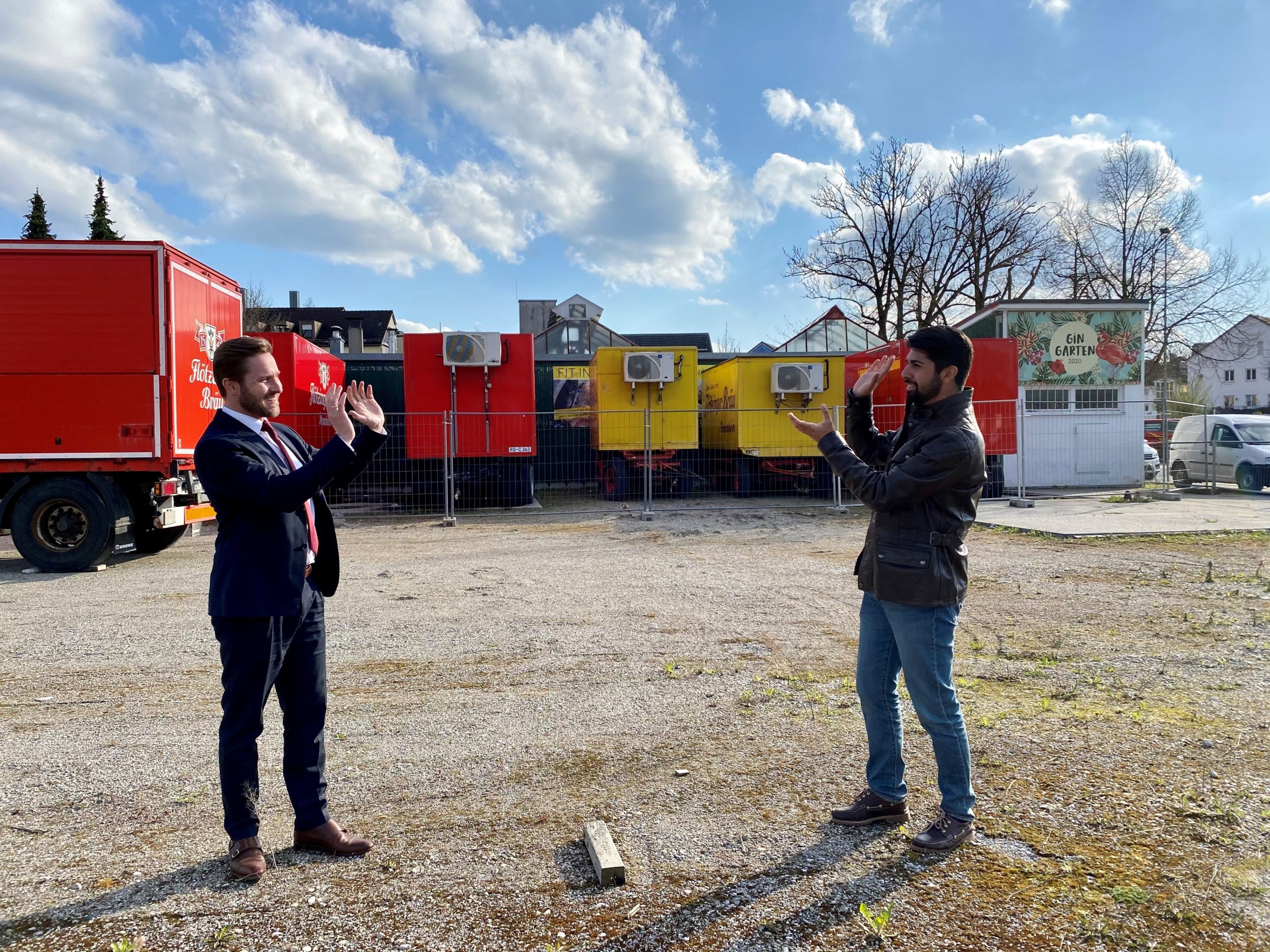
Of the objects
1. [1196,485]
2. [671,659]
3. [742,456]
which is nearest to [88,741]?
[671,659]

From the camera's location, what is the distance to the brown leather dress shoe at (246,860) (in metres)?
2.71

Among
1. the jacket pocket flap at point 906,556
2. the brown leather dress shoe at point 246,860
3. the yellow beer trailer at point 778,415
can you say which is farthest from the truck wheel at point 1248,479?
the brown leather dress shoe at point 246,860

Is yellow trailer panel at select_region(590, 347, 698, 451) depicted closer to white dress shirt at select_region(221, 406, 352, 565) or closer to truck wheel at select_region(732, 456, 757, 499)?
truck wheel at select_region(732, 456, 757, 499)

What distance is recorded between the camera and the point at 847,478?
9.73 ft

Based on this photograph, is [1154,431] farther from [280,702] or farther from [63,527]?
[280,702]

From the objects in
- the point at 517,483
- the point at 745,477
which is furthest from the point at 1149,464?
the point at 517,483

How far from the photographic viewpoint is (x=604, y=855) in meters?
2.74

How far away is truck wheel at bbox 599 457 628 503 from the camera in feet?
54.3

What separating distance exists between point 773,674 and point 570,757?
5.66ft

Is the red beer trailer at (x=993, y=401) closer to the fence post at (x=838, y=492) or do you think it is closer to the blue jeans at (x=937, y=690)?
the fence post at (x=838, y=492)

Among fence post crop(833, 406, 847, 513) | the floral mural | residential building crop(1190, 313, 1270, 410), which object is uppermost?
residential building crop(1190, 313, 1270, 410)

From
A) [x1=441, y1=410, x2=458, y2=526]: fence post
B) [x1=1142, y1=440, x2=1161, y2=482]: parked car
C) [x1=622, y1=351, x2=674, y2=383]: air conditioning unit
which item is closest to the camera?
[x1=441, y1=410, x2=458, y2=526]: fence post

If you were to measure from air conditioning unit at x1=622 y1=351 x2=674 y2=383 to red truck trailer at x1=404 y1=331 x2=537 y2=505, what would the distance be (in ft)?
6.46

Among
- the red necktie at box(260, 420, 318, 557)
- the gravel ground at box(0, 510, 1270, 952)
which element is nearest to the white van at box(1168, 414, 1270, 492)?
the gravel ground at box(0, 510, 1270, 952)
